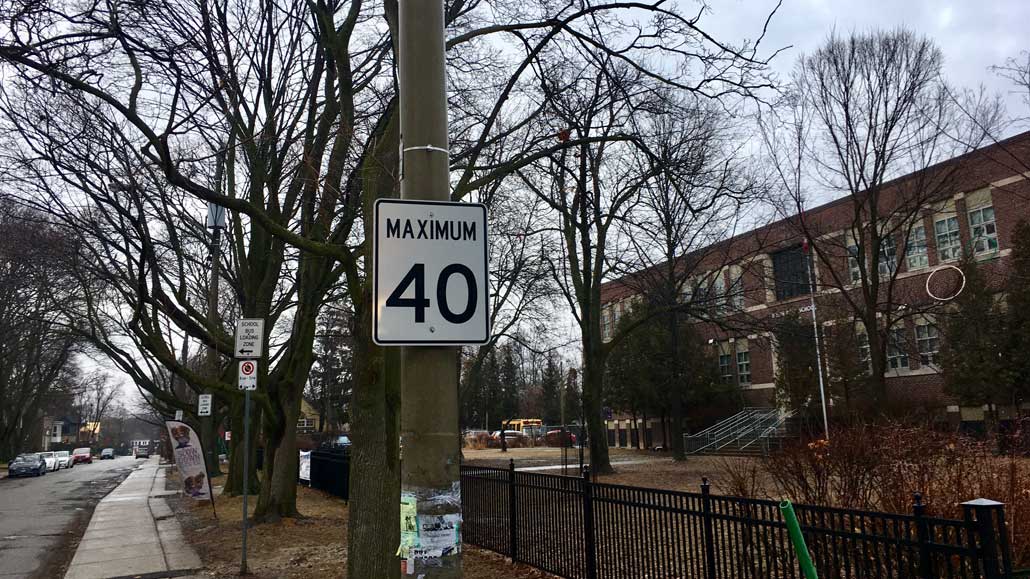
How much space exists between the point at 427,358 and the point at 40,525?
18.7m

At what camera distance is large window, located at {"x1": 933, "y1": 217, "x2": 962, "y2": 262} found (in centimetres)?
3119

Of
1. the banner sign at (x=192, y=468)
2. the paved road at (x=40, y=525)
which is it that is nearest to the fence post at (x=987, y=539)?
the paved road at (x=40, y=525)

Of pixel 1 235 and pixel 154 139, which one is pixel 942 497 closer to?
pixel 154 139

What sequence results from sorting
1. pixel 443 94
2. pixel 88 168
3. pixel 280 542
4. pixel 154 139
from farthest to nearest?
pixel 88 168 → pixel 280 542 → pixel 154 139 → pixel 443 94

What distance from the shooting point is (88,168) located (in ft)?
50.2

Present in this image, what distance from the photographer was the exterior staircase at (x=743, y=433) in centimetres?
3462

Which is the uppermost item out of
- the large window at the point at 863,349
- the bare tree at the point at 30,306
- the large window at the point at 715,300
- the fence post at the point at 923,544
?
the bare tree at the point at 30,306

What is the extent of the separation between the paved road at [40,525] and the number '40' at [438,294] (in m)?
11.1

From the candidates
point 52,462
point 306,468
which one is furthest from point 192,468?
Answer: point 52,462

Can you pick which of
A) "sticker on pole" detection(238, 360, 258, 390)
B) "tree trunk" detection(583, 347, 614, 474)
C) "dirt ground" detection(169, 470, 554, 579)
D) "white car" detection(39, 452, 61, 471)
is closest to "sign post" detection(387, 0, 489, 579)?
"dirt ground" detection(169, 470, 554, 579)

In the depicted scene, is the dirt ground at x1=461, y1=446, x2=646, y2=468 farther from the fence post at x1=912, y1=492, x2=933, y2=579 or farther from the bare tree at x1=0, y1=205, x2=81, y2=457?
the fence post at x1=912, y1=492, x2=933, y2=579

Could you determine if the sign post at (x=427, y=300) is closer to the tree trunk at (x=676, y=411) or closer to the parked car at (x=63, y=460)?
the tree trunk at (x=676, y=411)

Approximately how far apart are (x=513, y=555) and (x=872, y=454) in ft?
15.0

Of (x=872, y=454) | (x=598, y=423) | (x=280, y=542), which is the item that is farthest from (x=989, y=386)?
(x=280, y=542)
